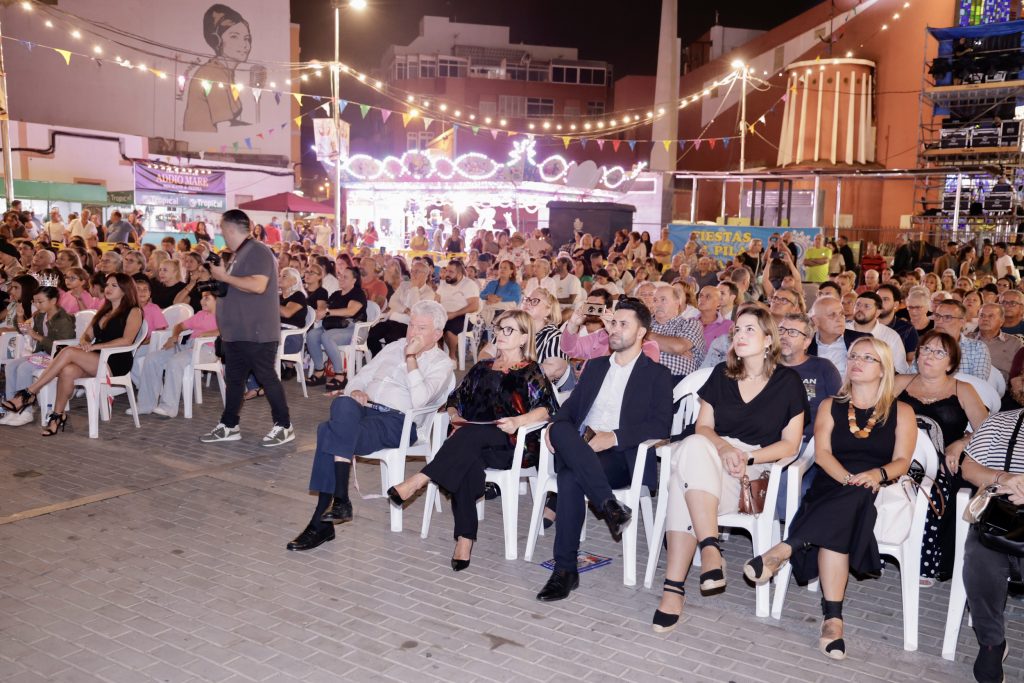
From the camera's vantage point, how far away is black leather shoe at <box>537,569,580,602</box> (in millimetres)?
3936

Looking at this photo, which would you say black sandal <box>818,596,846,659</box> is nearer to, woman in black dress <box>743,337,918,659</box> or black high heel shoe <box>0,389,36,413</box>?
woman in black dress <box>743,337,918,659</box>

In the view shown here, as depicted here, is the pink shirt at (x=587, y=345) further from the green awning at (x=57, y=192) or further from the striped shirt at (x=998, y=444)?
the green awning at (x=57, y=192)

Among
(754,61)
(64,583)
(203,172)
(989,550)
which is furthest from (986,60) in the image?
(203,172)

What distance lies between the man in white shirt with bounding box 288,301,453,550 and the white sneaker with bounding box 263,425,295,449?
176 centimetres

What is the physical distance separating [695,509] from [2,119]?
49.5ft

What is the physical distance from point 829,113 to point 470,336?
18.5 meters

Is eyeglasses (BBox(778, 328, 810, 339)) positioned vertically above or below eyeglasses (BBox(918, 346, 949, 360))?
above

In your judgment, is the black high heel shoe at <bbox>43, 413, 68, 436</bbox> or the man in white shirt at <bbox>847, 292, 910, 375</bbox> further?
the black high heel shoe at <bbox>43, 413, 68, 436</bbox>

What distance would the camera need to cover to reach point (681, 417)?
5.43 meters

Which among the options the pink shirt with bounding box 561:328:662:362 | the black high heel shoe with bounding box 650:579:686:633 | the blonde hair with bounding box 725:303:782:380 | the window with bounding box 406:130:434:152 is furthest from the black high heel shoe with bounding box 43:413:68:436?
the window with bounding box 406:130:434:152

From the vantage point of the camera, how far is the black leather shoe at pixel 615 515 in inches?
158

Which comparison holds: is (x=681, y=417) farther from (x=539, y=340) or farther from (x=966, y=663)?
(x=966, y=663)

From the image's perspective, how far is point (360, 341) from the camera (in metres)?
9.60

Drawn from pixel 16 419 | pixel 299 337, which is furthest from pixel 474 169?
pixel 16 419
